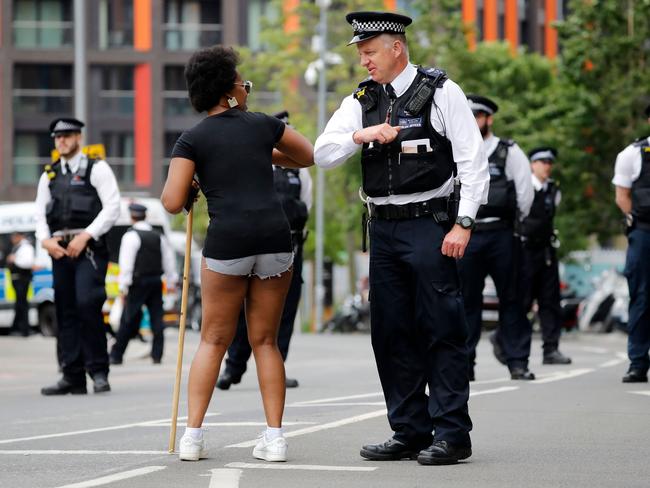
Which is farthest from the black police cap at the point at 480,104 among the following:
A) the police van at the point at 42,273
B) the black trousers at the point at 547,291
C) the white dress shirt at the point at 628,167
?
the police van at the point at 42,273

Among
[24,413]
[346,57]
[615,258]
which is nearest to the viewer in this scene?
[24,413]

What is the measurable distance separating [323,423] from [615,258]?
50.0 meters

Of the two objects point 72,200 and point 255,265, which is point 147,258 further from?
→ point 255,265

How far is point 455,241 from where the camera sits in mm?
7102

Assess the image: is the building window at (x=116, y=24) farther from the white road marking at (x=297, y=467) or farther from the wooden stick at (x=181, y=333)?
the white road marking at (x=297, y=467)

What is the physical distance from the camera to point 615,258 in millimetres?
57781

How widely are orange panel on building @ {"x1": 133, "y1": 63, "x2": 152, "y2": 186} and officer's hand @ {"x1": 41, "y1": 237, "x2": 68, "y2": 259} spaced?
159 feet

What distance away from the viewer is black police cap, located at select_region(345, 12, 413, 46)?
7.21 metres

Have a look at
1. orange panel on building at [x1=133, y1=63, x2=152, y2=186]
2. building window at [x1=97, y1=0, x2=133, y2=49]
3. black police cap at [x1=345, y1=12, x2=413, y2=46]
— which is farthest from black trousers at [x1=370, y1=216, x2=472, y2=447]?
building window at [x1=97, y1=0, x2=133, y2=49]

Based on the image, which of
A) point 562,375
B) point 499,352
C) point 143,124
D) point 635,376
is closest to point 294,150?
point 635,376

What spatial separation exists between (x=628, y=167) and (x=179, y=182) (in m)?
5.65

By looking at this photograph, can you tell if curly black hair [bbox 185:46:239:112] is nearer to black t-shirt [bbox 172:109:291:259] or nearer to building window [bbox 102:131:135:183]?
black t-shirt [bbox 172:109:291:259]

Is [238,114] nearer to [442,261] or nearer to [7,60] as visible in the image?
[442,261]

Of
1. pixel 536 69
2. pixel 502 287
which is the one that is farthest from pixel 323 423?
pixel 536 69
